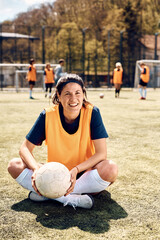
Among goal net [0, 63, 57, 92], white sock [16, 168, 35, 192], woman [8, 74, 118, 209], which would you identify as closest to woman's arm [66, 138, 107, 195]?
woman [8, 74, 118, 209]

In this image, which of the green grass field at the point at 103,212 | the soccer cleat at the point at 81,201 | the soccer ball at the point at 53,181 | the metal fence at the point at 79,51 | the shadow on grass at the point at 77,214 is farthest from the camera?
the metal fence at the point at 79,51

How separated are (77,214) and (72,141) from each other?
27.7 inches

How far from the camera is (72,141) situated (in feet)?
10.4

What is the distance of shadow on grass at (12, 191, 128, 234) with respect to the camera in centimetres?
260

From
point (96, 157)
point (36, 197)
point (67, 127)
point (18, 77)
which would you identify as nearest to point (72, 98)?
point (67, 127)

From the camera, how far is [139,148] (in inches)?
217

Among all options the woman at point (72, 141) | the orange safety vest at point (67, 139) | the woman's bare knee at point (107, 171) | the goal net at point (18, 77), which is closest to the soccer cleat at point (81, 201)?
the woman at point (72, 141)

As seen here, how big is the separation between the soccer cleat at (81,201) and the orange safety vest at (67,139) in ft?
1.34

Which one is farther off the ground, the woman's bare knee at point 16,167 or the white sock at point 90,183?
the woman's bare knee at point 16,167

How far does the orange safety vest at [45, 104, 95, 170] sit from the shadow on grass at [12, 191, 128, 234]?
45cm

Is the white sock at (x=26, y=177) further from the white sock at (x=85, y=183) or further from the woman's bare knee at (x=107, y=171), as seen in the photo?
the woman's bare knee at (x=107, y=171)

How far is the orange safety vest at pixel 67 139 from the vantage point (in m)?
3.15

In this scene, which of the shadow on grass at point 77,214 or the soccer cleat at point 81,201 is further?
the soccer cleat at point 81,201

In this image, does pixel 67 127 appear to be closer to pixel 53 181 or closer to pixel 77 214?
pixel 53 181
